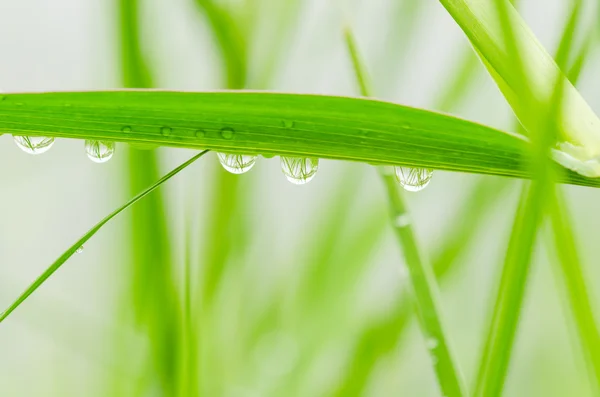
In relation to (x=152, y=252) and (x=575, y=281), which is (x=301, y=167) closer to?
(x=575, y=281)

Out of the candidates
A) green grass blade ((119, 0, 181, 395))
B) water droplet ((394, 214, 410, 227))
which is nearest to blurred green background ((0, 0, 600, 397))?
green grass blade ((119, 0, 181, 395))

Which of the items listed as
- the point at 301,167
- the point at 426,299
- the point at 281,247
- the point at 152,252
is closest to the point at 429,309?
the point at 426,299

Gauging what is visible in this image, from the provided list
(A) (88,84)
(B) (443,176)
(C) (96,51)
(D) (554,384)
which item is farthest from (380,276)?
(A) (88,84)

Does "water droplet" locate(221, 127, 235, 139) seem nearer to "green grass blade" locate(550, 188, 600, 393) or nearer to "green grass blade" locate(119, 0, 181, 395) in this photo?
"green grass blade" locate(550, 188, 600, 393)

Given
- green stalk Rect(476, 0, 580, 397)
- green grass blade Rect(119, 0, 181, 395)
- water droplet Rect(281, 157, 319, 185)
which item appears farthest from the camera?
green grass blade Rect(119, 0, 181, 395)

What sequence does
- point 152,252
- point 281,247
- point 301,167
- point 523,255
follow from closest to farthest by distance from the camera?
point 523,255 → point 301,167 → point 152,252 → point 281,247

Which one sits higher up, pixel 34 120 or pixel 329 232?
pixel 329 232

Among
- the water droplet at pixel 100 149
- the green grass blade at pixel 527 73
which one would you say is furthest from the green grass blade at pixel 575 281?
the water droplet at pixel 100 149

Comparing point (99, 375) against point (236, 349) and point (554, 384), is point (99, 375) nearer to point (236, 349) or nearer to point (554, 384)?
point (236, 349)
